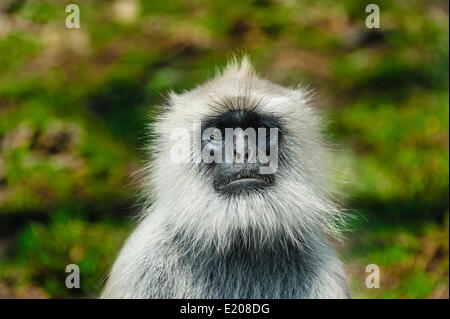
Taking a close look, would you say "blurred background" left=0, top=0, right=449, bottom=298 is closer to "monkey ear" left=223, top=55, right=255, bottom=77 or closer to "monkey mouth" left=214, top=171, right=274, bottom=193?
"monkey ear" left=223, top=55, right=255, bottom=77

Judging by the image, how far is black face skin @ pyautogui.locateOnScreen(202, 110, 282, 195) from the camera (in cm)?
417

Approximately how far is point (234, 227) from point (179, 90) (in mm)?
4161

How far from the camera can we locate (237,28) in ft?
31.0

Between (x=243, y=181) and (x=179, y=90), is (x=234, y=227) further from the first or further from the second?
A: (x=179, y=90)

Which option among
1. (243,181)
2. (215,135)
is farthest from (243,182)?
(215,135)

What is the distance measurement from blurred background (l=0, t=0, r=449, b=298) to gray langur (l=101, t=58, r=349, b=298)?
3.94 ft

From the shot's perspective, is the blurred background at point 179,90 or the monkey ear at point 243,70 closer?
the monkey ear at point 243,70

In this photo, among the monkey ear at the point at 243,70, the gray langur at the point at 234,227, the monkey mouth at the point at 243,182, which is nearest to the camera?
the monkey mouth at the point at 243,182

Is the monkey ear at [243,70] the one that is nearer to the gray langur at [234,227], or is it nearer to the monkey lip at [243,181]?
the gray langur at [234,227]

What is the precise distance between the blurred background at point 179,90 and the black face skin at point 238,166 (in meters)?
1.39

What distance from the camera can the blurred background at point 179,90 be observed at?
21.4 ft

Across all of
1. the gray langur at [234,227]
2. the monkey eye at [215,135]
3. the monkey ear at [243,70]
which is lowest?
the gray langur at [234,227]

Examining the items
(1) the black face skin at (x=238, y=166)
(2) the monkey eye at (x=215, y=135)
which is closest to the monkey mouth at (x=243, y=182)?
(1) the black face skin at (x=238, y=166)

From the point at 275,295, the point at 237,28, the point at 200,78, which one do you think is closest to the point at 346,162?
the point at 200,78
